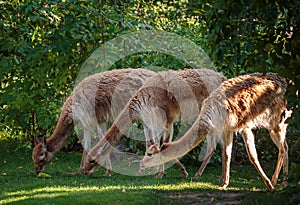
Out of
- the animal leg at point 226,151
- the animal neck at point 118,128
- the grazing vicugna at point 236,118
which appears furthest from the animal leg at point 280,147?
the animal neck at point 118,128

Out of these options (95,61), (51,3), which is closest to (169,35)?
(95,61)

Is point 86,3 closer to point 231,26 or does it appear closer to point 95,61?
point 95,61

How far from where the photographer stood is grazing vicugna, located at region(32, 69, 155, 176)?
35.4 feet

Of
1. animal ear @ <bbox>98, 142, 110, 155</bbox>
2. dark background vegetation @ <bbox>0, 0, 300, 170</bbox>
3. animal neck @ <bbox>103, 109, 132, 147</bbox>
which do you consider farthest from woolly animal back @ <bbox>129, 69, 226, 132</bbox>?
animal ear @ <bbox>98, 142, 110, 155</bbox>

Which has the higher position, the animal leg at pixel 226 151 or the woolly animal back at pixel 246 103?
the woolly animal back at pixel 246 103

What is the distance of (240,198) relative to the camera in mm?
7973

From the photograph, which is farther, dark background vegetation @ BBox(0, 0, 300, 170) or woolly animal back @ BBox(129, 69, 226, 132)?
dark background vegetation @ BBox(0, 0, 300, 170)

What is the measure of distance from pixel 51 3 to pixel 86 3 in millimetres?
698

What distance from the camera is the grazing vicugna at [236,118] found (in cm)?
881

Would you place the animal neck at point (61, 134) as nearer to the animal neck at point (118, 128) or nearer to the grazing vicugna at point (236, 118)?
the animal neck at point (118, 128)

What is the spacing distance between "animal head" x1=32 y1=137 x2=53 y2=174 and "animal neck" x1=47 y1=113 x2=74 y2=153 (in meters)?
0.12

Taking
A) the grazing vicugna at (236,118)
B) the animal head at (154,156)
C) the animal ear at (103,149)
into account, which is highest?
the grazing vicugna at (236,118)

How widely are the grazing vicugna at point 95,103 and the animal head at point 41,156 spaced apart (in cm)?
12

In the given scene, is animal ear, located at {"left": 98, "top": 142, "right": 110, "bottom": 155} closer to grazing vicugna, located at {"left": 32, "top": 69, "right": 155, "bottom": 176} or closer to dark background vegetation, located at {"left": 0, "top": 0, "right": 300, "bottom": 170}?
grazing vicugna, located at {"left": 32, "top": 69, "right": 155, "bottom": 176}
